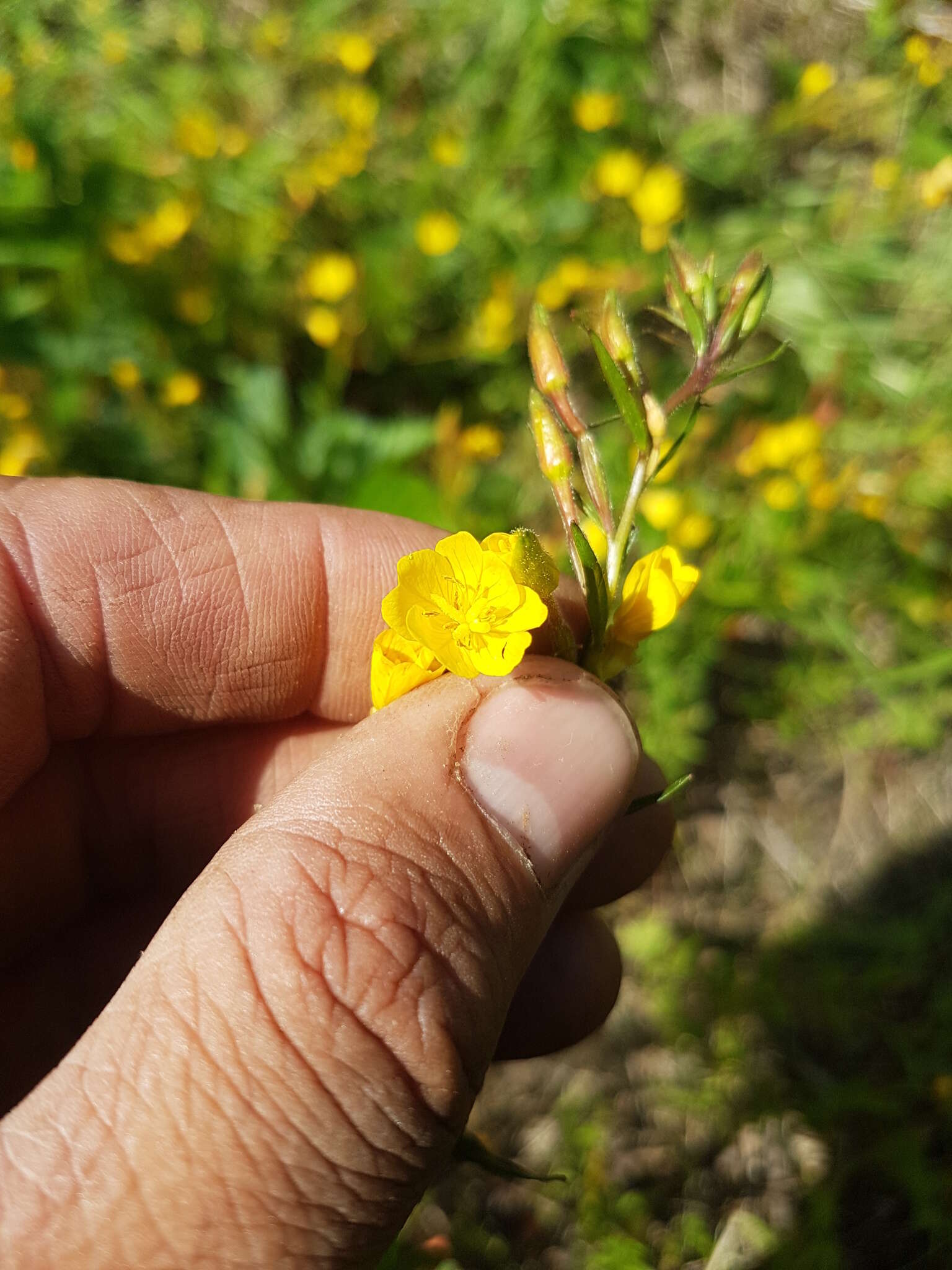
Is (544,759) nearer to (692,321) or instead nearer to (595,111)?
(692,321)

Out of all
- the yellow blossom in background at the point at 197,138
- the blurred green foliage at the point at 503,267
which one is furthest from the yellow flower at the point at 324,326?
the yellow blossom in background at the point at 197,138

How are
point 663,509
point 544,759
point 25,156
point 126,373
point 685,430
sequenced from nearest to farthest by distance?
point 685,430 < point 544,759 < point 663,509 < point 126,373 < point 25,156

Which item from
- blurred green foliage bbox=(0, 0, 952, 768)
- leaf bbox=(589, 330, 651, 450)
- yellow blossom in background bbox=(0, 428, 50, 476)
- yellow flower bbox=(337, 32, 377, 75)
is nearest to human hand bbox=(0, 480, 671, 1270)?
leaf bbox=(589, 330, 651, 450)

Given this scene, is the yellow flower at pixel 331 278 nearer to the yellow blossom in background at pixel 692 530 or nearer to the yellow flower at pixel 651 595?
the yellow blossom in background at pixel 692 530

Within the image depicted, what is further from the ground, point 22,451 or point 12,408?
point 12,408

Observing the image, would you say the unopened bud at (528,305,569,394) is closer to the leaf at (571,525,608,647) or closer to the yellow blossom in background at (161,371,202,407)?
the leaf at (571,525,608,647)

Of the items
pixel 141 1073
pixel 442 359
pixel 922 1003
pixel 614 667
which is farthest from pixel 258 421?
pixel 922 1003

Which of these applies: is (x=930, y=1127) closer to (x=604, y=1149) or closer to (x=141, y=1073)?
(x=604, y=1149)

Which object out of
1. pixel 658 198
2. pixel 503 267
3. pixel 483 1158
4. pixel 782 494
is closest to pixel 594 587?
pixel 483 1158
